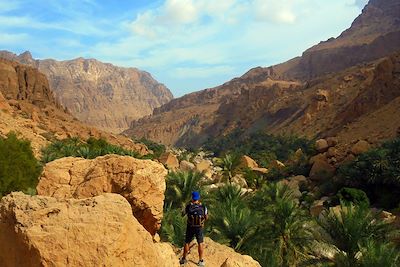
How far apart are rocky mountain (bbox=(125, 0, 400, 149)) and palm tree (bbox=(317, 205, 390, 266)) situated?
38.6 metres

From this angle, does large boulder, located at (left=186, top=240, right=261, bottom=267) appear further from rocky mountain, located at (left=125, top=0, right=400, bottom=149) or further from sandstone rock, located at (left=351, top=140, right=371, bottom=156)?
rocky mountain, located at (left=125, top=0, right=400, bottom=149)

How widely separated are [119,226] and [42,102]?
78.3 meters

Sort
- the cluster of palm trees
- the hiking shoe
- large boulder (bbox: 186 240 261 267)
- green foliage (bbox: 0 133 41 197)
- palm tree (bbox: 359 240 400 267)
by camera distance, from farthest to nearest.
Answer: green foliage (bbox: 0 133 41 197)
the cluster of palm trees
palm tree (bbox: 359 240 400 267)
the hiking shoe
large boulder (bbox: 186 240 261 267)

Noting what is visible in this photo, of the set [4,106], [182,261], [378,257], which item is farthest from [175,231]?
[4,106]

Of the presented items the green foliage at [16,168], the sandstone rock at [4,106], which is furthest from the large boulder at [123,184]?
the sandstone rock at [4,106]

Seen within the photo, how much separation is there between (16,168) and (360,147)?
104 ft

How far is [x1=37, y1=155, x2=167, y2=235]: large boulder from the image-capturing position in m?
8.84

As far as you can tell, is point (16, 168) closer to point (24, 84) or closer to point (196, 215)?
point (196, 215)

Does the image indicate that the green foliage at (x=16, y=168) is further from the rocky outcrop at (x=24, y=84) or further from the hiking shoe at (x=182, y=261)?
the rocky outcrop at (x=24, y=84)

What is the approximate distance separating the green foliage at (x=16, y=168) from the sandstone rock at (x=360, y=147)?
2866cm

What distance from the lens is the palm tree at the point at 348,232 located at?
1303 cm

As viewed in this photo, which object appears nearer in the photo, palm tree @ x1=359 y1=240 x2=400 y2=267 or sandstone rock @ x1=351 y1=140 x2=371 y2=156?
Result: palm tree @ x1=359 y1=240 x2=400 y2=267

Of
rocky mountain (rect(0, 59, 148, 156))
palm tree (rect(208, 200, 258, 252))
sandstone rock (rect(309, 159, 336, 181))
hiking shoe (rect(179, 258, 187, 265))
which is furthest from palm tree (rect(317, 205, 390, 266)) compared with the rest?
rocky mountain (rect(0, 59, 148, 156))

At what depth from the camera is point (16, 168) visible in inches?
1023
